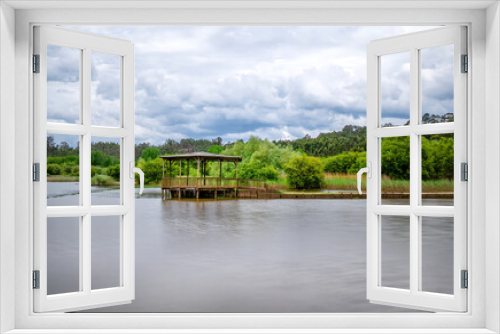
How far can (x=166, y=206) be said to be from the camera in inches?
818

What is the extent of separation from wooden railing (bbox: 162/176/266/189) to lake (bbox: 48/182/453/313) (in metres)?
0.82

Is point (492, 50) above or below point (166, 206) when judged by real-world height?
above

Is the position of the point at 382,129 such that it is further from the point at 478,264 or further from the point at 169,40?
the point at 169,40

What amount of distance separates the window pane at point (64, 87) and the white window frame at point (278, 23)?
0.28m

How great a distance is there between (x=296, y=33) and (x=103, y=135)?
63.6ft

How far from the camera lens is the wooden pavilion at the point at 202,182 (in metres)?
19.1

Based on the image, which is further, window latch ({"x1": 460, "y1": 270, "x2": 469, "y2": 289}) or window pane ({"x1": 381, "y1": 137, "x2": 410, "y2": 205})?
window pane ({"x1": 381, "y1": 137, "x2": 410, "y2": 205})

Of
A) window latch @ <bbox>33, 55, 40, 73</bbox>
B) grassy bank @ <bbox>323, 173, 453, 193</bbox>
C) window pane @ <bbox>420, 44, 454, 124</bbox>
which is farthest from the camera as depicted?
grassy bank @ <bbox>323, 173, 453, 193</bbox>

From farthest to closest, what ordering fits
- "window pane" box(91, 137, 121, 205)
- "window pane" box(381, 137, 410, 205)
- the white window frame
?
"window pane" box(381, 137, 410, 205) < "window pane" box(91, 137, 121, 205) < the white window frame

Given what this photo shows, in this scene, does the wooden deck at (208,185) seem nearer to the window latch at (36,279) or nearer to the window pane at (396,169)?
the window pane at (396,169)

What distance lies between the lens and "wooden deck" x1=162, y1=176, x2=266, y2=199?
2036 cm

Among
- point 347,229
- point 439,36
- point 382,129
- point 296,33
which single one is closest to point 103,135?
point 382,129

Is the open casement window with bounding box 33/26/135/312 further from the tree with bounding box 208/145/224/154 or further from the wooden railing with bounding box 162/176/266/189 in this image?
the wooden railing with bounding box 162/176/266/189

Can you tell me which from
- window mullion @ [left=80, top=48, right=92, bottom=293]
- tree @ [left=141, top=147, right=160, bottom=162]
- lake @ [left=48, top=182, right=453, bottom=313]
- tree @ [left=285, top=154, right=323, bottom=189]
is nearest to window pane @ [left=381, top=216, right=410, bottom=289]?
lake @ [left=48, top=182, right=453, bottom=313]
